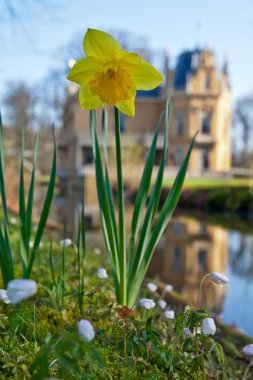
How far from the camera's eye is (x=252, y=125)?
146 feet

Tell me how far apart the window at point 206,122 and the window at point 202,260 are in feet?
72.4

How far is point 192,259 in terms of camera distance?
26.7ft

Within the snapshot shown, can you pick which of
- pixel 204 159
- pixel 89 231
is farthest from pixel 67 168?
pixel 89 231

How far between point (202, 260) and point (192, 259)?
19 cm

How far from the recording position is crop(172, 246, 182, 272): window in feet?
24.4

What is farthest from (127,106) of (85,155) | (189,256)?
(85,155)

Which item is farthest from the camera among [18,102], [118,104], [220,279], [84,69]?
[18,102]

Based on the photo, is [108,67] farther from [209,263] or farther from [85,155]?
[85,155]

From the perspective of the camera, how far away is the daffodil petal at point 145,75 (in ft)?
4.95

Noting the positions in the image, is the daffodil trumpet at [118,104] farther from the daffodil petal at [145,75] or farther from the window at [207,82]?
the window at [207,82]

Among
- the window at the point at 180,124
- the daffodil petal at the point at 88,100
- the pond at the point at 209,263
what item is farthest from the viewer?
the window at the point at 180,124

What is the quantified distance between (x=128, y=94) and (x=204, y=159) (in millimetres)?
29046

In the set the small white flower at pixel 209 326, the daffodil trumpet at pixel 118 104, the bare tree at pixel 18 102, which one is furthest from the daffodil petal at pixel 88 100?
the bare tree at pixel 18 102

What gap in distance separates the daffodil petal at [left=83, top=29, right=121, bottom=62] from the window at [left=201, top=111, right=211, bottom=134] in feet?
96.2
